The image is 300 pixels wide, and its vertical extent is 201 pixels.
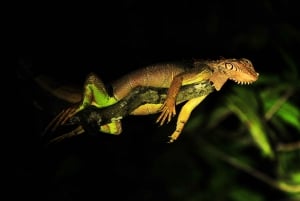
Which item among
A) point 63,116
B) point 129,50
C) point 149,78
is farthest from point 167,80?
point 129,50

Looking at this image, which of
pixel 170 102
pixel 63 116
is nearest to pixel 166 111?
pixel 170 102

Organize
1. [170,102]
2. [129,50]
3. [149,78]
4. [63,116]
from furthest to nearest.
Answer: [129,50] < [149,78] < [63,116] < [170,102]

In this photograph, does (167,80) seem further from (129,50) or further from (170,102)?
(129,50)

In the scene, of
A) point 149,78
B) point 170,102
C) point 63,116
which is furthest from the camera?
point 149,78

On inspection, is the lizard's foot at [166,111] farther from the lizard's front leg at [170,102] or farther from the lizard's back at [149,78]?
the lizard's back at [149,78]

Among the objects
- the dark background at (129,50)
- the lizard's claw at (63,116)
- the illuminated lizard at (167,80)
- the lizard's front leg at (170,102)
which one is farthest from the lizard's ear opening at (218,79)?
the dark background at (129,50)

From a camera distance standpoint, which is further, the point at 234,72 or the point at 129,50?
the point at 129,50

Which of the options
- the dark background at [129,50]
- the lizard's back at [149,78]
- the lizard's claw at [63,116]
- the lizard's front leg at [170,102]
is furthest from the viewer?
the dark background at [129,50]
